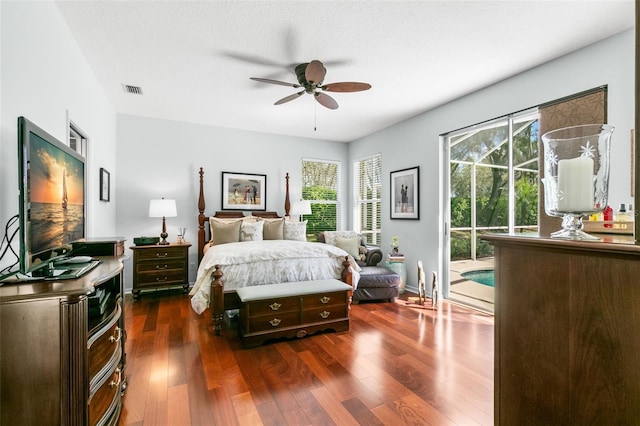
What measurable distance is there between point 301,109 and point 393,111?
138cm

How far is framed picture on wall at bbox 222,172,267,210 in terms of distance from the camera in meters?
5.27

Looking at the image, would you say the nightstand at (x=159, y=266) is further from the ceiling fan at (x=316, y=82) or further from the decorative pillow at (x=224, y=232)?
the ceiling fan at (x=316, y=82)

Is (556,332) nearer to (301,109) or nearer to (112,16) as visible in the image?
(112,16)

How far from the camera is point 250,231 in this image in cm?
455

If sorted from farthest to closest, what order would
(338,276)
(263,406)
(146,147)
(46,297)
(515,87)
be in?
1. (146,147)
2. (338,276)
3. (515,87)
4. (263,406)
5. (46,297)

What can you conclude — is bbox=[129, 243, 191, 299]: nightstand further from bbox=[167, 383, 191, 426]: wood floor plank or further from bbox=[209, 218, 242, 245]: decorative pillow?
bbox=[167, 383, 191, 426]: wood floor plank

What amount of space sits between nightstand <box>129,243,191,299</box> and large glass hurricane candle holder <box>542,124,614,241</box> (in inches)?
178

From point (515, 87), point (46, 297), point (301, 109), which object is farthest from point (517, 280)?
point (301, 109)

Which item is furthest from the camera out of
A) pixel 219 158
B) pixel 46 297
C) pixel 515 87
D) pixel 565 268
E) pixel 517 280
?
pixel 219 158

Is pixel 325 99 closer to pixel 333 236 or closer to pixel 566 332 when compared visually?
pixel 333 236

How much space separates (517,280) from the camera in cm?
95

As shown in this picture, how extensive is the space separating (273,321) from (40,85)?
247cm

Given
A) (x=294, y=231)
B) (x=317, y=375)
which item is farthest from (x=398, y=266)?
(x=317, y=375)

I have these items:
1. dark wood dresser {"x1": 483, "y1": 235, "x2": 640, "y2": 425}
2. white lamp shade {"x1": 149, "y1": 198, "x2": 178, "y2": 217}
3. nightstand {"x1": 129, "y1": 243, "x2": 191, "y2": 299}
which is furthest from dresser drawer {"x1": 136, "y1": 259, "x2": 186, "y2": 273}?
dark wood dresser {"x1": 483, "y1": 235, "x2": 640, "y2": 425}
